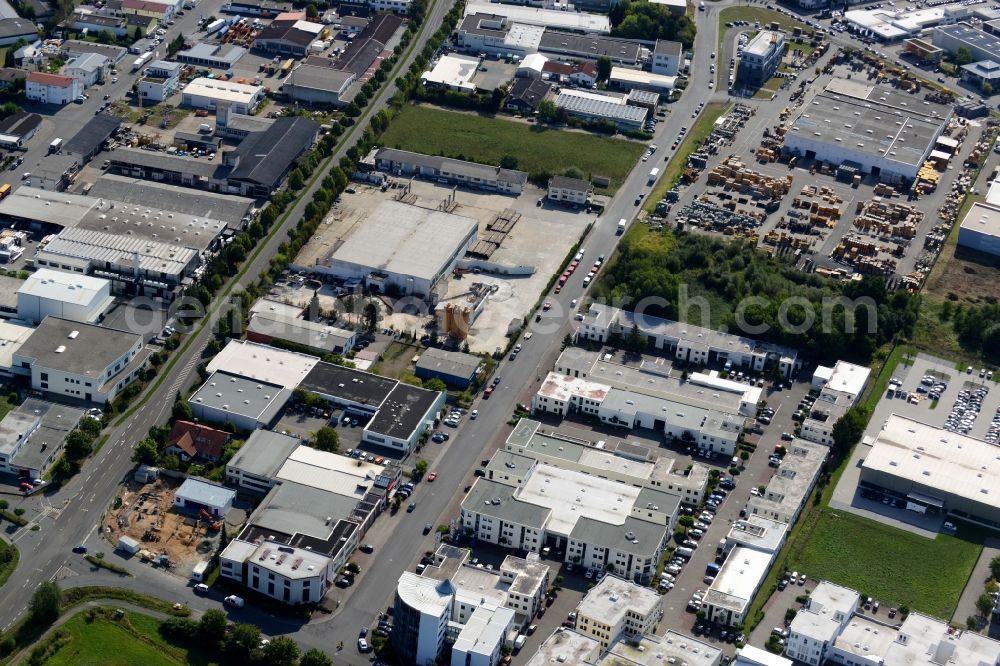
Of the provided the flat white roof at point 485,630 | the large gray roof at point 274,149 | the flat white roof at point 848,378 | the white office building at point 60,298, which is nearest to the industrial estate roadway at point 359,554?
the large gray roof at point 274,149

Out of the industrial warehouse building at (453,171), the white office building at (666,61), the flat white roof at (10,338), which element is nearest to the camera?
the flat white roof at (10,338)

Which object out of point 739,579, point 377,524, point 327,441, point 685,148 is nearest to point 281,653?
point 377,524

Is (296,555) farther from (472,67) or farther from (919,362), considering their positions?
(472,67)

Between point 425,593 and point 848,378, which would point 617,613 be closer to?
point 425,593

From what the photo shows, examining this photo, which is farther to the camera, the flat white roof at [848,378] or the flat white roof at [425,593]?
the flat white roof at [848,378]

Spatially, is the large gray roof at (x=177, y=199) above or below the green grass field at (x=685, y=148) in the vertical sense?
above

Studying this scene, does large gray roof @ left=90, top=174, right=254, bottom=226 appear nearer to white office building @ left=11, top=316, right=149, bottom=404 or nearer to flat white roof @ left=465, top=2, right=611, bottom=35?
white office building @ left=11, top=316, right=149, bottom=404

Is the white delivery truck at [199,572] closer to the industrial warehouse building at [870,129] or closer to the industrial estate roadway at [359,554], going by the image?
the industrial estate roadway at [359,554]
